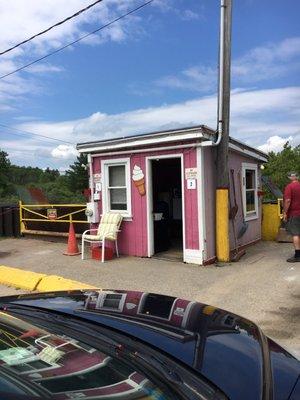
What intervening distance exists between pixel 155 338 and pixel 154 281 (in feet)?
19.5

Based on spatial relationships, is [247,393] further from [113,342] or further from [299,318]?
[299,318]

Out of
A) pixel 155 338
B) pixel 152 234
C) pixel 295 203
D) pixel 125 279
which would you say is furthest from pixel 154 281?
pixel 155 338

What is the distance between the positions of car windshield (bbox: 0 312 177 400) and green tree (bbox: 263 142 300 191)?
40.6m

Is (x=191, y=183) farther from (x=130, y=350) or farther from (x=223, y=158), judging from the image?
(x=130, y=350)

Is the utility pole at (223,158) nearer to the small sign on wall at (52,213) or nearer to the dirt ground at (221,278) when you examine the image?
the dirt ground at (221,278)

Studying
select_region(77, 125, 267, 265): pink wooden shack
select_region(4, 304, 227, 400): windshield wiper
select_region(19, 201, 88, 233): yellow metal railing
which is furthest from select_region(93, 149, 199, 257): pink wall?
select_region(4, 304, 227, 400): windshield wiper

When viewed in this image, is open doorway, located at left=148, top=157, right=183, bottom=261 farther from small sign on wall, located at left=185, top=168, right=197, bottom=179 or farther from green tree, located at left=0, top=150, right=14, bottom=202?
green tree, located at left=0, top=150, right=14, bottom=202

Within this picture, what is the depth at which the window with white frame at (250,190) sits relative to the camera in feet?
38.3

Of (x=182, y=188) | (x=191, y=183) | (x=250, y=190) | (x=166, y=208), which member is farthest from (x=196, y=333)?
(x=250, y=190)

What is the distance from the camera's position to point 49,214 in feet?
46.4

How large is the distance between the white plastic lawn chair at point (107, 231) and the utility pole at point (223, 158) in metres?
2.33

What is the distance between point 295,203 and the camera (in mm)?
9602

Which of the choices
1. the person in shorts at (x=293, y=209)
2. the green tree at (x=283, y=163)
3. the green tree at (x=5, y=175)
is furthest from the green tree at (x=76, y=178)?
the person in shorts at (x=293, y=209)

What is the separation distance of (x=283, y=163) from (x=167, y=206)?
121 feet
